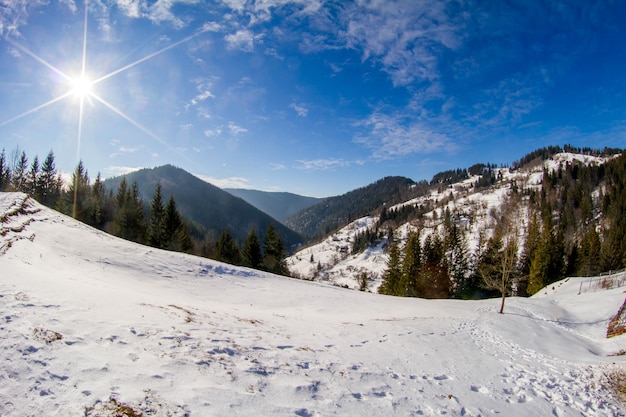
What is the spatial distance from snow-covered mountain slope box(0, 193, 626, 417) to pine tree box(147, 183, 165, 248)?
26.5 meters

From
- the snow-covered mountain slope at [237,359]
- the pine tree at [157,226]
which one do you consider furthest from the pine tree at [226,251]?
the snow-covered mountain slope at [237,359]

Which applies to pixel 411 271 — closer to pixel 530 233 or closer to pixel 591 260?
pixel 591 260

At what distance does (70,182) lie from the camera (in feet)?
220

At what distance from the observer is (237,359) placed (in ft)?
21.9

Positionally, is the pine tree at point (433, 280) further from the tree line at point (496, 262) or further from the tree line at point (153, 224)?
the tree line at point (153, 224)

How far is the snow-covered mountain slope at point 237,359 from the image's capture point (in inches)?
179

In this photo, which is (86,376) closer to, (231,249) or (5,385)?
(5,385)

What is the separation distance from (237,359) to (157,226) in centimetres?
4308

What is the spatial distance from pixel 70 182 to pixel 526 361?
89968 mm

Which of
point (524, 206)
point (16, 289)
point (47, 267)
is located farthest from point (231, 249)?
point (524, 206)

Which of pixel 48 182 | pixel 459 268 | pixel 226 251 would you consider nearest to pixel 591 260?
pixel 459 268

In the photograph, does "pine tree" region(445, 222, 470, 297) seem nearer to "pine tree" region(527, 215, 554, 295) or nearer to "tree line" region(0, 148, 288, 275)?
"pine tree" region(527, 215, 554, 295)

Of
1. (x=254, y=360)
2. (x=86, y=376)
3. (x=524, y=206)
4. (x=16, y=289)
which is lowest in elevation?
(x=254, y=360)

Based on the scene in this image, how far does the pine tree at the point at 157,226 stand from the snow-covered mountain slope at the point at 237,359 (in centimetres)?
2653
